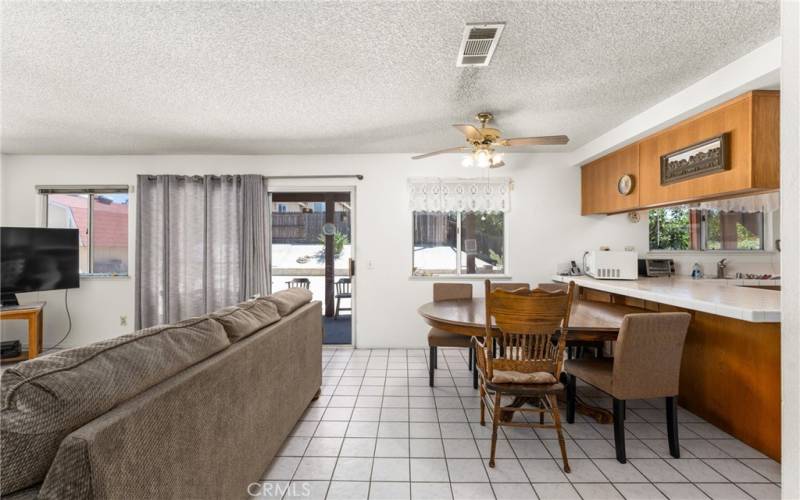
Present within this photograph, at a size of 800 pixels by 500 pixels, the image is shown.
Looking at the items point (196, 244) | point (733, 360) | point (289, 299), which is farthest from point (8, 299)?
point (733, 360)

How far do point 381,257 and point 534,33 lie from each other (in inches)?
112

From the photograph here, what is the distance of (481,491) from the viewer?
66.4 inches

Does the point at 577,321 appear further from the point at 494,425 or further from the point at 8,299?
the point at 8,299

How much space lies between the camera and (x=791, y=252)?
69 cm

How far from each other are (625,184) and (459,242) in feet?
6.14

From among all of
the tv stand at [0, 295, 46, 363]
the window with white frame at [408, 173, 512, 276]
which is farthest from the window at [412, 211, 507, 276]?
the tv stand at [0, 295, 46, 363]

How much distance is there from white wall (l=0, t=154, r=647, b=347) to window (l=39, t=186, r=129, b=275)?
17cm

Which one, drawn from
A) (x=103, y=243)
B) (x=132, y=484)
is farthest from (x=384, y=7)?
(x=103, y=243)

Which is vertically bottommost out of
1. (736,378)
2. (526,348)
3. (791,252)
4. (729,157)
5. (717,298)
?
(736,378)

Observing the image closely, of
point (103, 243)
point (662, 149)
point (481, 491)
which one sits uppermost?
point (662, 149)

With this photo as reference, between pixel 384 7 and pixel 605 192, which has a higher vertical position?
pixel 384 7

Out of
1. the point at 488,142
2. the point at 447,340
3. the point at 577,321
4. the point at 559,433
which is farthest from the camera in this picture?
the point at 447,340

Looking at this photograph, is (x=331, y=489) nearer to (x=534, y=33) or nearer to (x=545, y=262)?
A: (x=534, y=33)

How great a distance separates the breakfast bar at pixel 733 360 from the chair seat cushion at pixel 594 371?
2.34 feet
